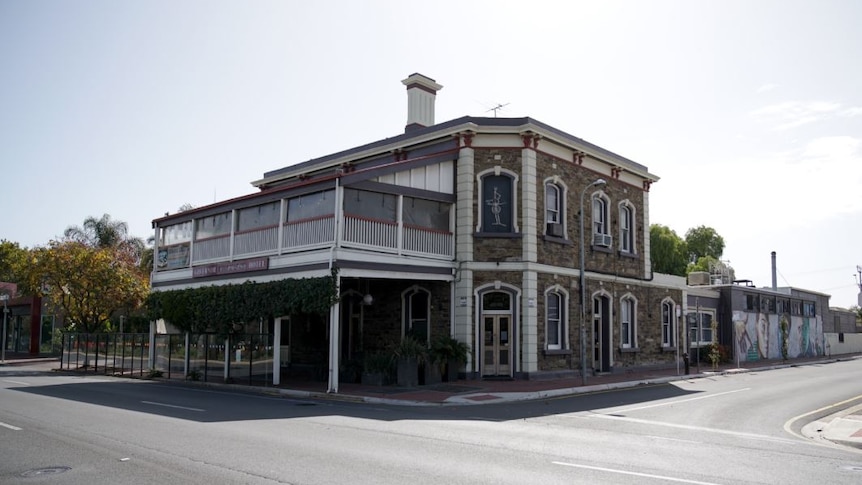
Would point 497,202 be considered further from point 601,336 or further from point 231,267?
point 231,267

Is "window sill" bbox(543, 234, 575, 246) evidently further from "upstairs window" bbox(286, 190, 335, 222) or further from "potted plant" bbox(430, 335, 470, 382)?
"upstairs window" bbox(286, 190, 335, 222)

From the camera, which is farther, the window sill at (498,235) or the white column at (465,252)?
the window sill at (498,235)

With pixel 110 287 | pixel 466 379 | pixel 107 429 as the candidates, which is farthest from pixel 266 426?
pixel 110 287

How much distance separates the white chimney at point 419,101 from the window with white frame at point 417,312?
7504 mm

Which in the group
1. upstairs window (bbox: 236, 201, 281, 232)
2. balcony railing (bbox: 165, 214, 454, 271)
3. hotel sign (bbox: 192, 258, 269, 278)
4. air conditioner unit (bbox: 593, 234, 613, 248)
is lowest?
hotel sign (bbox: 192, 258, 269, 278)

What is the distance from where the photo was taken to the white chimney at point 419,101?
1088 inches

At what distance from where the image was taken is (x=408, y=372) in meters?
19.9

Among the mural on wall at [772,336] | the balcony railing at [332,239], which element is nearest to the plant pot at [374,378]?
the balcony railing at [332,239]

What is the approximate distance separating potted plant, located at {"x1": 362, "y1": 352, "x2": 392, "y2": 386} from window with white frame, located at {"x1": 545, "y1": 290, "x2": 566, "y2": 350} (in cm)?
619

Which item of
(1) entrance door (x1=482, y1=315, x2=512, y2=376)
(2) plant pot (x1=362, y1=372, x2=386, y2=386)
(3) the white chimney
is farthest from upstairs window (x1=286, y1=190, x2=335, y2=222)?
(3) the white chimney

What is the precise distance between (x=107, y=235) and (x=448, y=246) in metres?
37.1

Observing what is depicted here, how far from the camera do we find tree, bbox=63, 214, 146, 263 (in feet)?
162

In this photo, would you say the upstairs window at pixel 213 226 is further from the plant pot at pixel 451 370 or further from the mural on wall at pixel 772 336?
the mural on wall at pixel 772 336

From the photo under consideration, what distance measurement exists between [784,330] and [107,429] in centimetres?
4206
